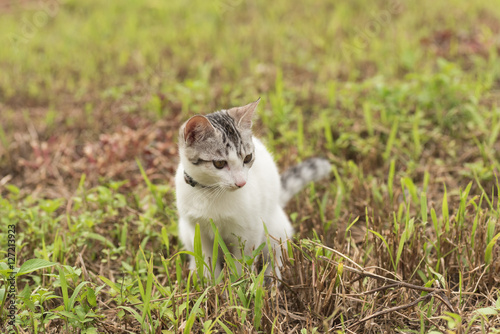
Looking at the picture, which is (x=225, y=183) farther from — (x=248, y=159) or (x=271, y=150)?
(x=271, y=150)

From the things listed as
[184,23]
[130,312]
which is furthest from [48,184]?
[184,23]

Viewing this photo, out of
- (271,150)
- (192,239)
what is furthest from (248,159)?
(271,150)

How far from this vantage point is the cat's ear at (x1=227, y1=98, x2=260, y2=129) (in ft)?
8.74

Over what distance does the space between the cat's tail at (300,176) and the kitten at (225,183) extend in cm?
56

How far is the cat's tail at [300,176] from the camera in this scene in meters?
3.41

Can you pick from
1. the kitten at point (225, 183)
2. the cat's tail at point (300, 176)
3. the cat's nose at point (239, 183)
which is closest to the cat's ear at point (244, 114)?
the kitten at point (225, 183)

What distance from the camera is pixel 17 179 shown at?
13.5 feet

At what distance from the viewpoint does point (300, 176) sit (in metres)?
3.47

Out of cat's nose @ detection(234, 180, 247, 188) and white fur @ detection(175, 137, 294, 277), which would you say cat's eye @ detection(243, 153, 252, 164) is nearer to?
white fur @ detection(175, 137, 294, 277)

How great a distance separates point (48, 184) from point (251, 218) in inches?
91.6

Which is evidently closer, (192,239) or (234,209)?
(234,209)

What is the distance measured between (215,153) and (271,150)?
1.71 meters

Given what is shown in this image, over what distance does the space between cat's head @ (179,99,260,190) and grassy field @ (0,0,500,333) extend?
0.49 metres

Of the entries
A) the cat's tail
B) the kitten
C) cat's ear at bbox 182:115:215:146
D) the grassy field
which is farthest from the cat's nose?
the cat's tail
